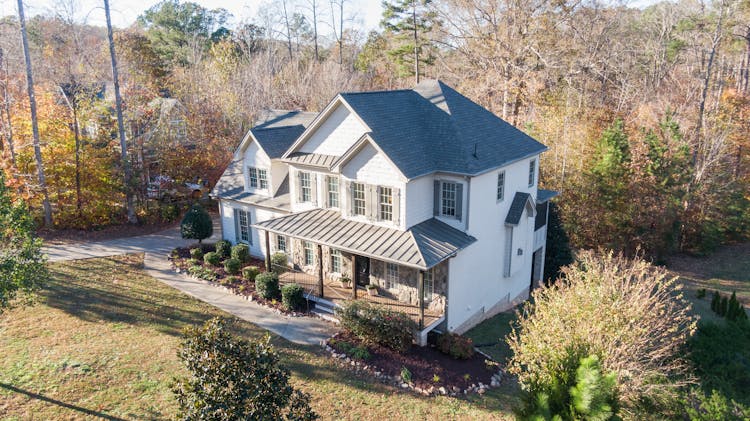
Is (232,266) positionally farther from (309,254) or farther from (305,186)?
(305,186)

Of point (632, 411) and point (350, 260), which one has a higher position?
point (350, 260)

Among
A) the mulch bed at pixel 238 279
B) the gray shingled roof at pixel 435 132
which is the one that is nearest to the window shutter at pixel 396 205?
the gray shingled roof at pixel 435 132

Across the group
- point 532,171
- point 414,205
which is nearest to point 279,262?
point 414,205

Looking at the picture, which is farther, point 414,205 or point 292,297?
point 292,297

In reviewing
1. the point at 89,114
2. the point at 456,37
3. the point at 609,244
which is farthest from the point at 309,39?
the point at 609,244

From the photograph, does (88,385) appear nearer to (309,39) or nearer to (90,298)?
(90,298)

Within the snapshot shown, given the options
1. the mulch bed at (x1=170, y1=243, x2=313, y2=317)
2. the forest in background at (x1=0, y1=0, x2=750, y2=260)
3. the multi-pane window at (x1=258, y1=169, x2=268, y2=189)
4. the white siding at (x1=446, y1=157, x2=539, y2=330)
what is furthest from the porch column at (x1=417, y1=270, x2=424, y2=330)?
the forest in background at (x1=0, y1=0, x2=750, y2=260)
